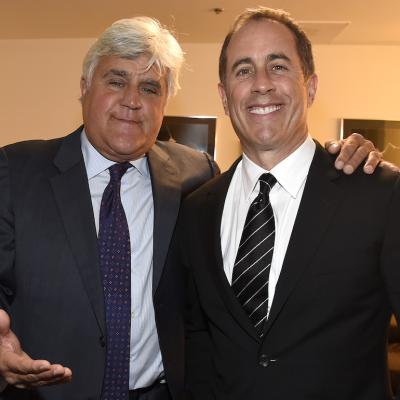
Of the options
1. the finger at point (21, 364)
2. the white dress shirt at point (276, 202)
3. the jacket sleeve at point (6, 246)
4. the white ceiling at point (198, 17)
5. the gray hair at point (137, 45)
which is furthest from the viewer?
the white ceiling at point (198, 17)

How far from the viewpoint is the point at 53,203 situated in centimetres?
180

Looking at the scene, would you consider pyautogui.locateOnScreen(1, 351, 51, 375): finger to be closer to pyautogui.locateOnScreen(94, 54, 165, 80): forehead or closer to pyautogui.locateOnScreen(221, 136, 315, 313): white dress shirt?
pyautogui.locateOnScreen(221, 136, 315, 313): white dress shirt

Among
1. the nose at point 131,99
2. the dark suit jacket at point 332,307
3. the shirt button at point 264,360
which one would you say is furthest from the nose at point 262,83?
the shirt button at point 264,360

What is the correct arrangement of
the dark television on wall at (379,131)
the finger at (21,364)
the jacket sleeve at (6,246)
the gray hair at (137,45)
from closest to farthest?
the finger at (21,364), the jacket sleeve at (6,246), the gray hair at (137,45), the dark television on wall at (379,131)

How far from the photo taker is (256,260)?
5.01ft

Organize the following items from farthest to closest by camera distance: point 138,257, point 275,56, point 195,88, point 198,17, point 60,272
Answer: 1. point 195,88
2. point 198,17
3. point 138,257
4. point 60,272
5. point 275,56

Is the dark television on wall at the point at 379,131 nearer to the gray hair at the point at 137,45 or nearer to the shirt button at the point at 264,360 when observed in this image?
the gray hair at the point at 137,45

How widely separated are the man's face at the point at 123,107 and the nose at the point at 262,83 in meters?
0.46

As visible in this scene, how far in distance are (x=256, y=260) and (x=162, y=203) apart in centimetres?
52

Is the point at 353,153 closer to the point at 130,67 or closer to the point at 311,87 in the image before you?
the point at 311,87

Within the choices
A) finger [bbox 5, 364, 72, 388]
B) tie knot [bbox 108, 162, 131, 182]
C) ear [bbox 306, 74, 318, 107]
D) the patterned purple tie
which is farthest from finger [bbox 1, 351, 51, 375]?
ear [bbox 306, 74, 318, 107]

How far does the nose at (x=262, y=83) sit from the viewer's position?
5.26 feet

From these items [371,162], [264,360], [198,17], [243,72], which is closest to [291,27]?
[243,72]

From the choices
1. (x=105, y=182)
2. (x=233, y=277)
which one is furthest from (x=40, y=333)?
(x=233, y=277)
